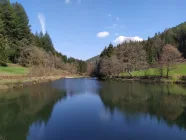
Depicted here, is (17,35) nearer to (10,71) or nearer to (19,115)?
(10,71)

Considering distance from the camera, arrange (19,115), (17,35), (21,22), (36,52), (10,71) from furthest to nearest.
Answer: (36,52) < (21,22) < (17,35) < (10,71) < (19,115)

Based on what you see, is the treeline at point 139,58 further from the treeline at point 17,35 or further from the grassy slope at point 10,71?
the grassy slope at point 10,71

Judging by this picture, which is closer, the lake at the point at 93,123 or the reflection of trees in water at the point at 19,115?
the lake at the point at 93,123

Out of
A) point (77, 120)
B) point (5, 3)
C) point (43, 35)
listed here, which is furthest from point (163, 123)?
point (43, 35)

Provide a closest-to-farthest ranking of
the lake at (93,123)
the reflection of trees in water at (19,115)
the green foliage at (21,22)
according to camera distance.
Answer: the lake at (93,123) < the reflection of trees in water at (19,115) < the green foliage at (21,22)

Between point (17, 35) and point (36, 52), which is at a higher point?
point (17, 35)

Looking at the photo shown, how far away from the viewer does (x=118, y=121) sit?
1998 centimetres

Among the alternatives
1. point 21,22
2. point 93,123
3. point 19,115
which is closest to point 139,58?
point 21,22

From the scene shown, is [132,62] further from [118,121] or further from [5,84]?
[118,121]

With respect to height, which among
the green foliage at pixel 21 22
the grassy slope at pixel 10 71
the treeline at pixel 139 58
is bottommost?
the grassy slope at pixel 10 71

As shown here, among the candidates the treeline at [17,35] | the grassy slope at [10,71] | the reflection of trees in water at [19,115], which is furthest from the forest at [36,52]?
the reflection of trees in water at [19,115]

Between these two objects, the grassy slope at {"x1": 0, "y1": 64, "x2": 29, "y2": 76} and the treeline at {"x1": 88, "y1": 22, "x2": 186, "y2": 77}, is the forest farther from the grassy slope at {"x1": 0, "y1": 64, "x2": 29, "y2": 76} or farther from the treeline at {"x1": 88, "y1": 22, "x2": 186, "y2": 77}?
the grassy slope at {"x1": 0, "y1": 64, "x2": 29, "y2": 76}

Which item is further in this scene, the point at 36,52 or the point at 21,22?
the point at 36,52

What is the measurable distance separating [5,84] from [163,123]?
33073 millimetres
